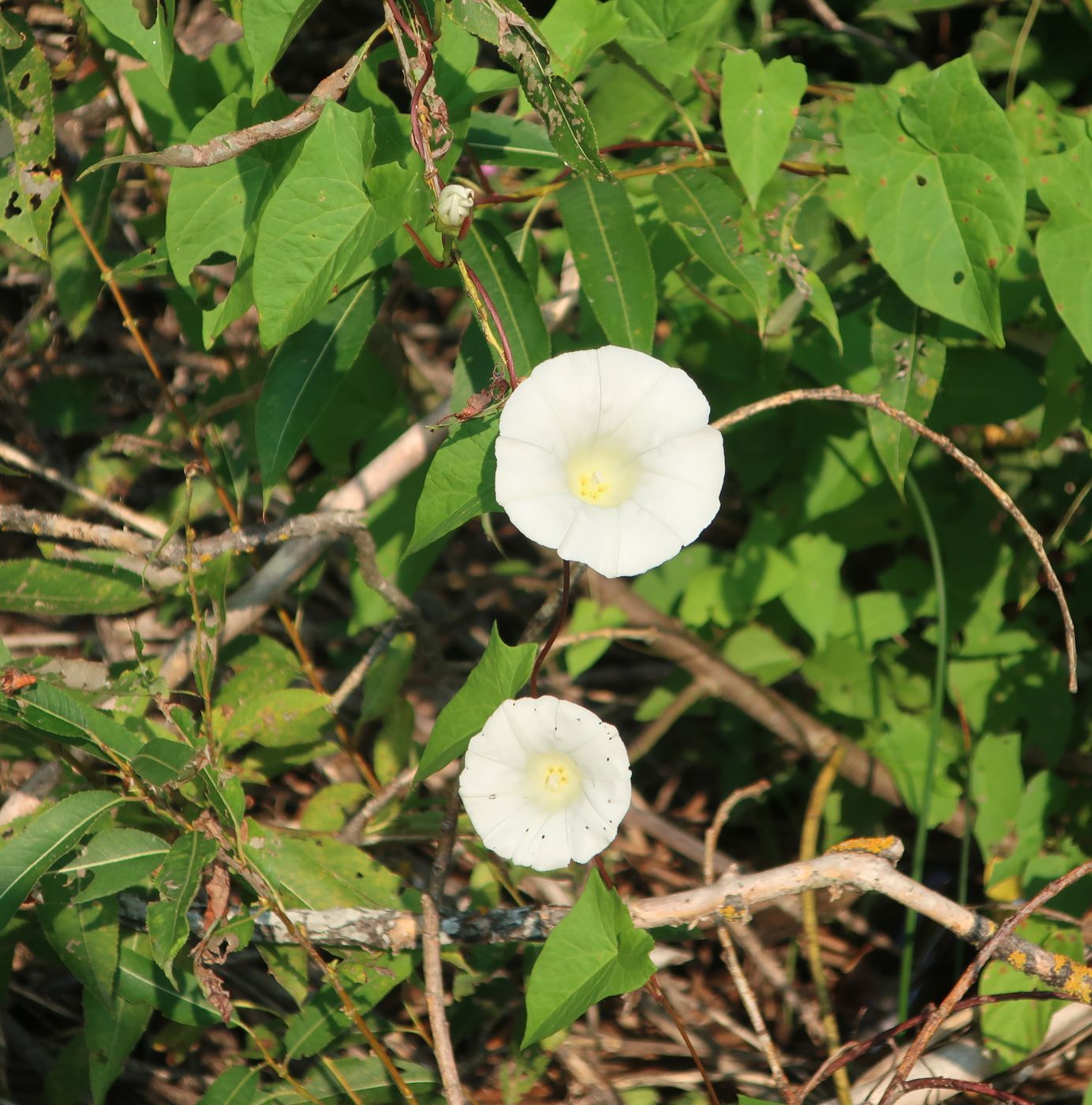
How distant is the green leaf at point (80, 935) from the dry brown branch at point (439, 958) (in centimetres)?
52

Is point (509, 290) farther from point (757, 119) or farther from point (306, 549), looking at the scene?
point (306, 549)

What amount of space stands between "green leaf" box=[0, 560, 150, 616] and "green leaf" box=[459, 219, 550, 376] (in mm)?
906

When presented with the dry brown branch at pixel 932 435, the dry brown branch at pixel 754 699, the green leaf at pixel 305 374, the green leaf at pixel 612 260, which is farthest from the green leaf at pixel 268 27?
the dry brown branch at pixel 754 699

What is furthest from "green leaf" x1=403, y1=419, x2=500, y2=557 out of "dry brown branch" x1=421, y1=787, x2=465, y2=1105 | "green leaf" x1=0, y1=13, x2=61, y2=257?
"green leaf" x1=0, y1=13, x2=61, y2=257

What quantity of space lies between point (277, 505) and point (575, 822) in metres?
1.31

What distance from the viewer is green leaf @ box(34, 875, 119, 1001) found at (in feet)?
5.55

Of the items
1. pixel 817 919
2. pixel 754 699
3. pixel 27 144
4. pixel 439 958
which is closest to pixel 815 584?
pixel 754 699

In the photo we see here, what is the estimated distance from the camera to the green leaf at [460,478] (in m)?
1.32

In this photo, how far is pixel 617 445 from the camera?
1.40 meters

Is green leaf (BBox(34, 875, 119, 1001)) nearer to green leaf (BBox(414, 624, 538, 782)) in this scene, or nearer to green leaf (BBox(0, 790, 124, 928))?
green leaf (BBox(0, 790, 124, 928))

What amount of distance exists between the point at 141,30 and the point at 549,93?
1.90ft

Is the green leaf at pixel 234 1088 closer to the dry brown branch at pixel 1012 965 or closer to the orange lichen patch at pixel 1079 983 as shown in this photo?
the dry brown branch at pixel 1012 965

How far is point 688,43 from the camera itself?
173cm

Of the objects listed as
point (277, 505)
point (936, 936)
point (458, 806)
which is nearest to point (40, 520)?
point (277, 505)
